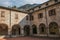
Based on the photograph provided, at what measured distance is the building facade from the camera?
19.0m

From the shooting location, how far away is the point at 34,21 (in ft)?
80.5

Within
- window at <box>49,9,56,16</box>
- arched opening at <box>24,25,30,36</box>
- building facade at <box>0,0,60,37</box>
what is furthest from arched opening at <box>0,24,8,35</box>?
window at <box>49,9,56,16</box>

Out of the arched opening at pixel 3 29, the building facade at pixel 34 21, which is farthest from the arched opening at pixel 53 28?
the arched opening at pixel 3 29

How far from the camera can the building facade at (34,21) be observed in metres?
19.0

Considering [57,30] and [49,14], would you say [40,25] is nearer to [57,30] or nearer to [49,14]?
[49,14]

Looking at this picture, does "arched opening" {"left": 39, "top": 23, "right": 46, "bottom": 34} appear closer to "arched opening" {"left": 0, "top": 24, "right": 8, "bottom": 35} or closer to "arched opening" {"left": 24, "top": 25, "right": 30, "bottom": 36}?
"arched opening" {"left": 24, "top": 25, "right": 30, "bottom": 36}

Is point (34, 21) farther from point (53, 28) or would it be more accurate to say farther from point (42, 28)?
point (53, 28)

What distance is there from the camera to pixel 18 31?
1006 inches

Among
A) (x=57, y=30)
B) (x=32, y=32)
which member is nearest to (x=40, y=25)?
(x=32, y=32)

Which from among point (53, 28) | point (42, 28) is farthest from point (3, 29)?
point (53, 28)

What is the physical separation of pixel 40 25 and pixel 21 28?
5.06 m

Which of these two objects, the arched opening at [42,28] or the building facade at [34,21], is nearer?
the building facade at [34,21]

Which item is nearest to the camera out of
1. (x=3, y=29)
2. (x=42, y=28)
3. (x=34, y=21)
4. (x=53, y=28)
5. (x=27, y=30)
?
(x=53, y=28)

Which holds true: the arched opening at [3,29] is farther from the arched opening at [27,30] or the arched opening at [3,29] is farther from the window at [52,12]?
the window at [52,12]
